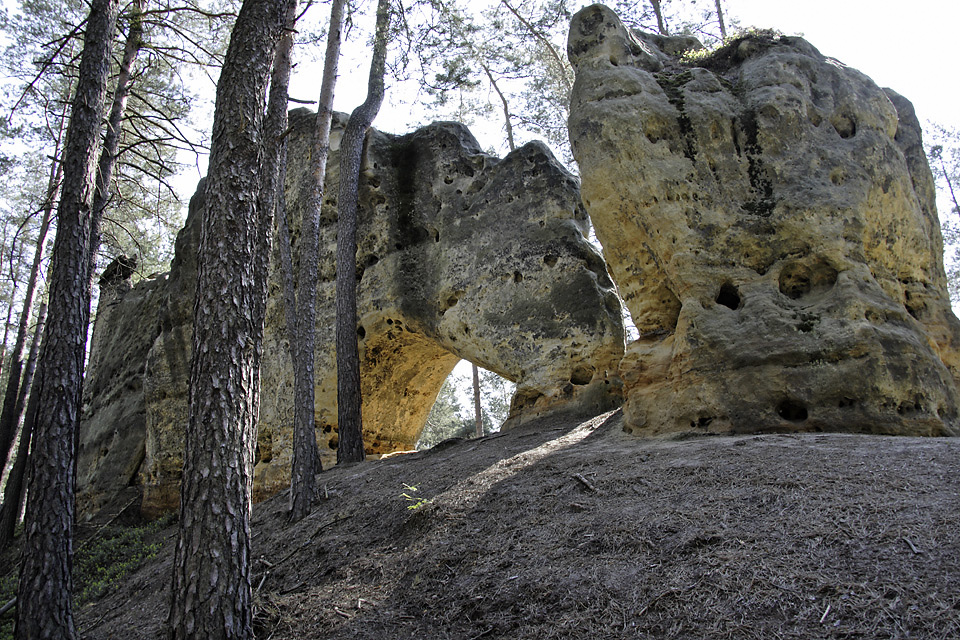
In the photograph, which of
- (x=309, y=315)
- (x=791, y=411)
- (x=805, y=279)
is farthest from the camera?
(x=309, y=315)

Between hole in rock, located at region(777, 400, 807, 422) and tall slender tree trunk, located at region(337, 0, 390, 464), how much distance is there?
620 cm

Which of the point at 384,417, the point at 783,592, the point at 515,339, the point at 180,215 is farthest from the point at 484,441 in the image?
the point at 180,215

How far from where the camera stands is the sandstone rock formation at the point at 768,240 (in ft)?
19.4

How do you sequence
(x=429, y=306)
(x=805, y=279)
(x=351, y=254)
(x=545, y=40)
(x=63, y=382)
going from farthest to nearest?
1. (x=545, y=40)
2. (x=429, y=306)
3. (x=351, y=254)
4. (x=805, y=279)
5. (x=63, y=382)

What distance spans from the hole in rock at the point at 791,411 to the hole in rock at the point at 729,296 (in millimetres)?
1284

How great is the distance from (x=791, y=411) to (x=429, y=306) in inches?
267

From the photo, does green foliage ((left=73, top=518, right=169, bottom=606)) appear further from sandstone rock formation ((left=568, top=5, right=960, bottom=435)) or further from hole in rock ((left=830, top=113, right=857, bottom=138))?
hole in rock ((left=830, top=113, right=857, bottom=138))

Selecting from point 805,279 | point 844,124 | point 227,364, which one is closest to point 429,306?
point 805,279

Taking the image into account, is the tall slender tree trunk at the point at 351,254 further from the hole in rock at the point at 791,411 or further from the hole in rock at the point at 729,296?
the hole in rock at the point at 791,411

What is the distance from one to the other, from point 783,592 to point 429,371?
1039cm

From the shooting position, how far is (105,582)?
8258mm

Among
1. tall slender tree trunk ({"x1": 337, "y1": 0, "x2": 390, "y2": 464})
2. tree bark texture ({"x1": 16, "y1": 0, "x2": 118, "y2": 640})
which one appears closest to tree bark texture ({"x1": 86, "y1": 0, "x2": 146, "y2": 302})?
tree bark texture ({"x1": 16, "y1": 0, "x2": 118, "y2": 640})

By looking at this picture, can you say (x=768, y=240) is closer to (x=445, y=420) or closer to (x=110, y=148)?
(x=110, y=148)

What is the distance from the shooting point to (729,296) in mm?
7051
